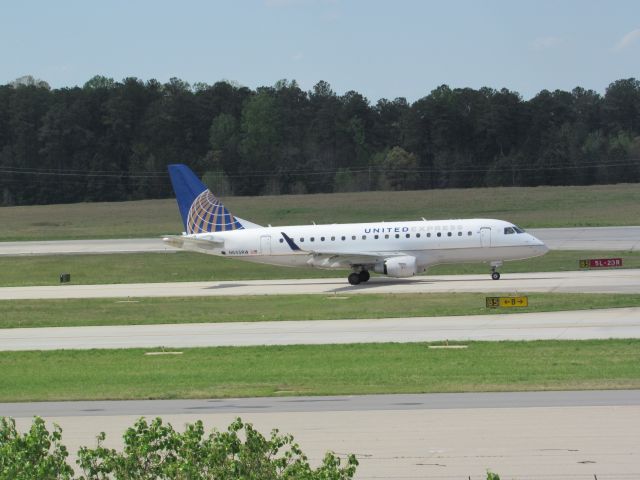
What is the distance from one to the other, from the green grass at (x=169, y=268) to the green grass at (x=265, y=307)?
533 inches

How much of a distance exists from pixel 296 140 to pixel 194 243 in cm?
10901

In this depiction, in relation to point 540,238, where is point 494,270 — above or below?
below

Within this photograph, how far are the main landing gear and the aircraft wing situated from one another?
7.63m

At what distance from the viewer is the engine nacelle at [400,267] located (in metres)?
52.3

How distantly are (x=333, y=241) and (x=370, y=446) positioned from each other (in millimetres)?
37434

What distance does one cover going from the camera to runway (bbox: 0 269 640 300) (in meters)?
46.9

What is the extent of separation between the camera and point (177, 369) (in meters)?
28.6

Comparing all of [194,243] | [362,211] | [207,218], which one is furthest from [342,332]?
[362,211]

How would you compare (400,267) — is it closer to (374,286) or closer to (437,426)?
(374,286)

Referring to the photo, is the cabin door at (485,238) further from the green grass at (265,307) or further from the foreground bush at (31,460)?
the foreground bush at (31,460)

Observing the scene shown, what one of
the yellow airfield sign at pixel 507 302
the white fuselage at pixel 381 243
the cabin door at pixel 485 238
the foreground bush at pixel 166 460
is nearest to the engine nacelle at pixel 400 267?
the white fuselage at pixel 381 243

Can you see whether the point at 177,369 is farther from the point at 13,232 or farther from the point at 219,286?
the point at 13,232

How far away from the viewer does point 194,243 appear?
184 ft

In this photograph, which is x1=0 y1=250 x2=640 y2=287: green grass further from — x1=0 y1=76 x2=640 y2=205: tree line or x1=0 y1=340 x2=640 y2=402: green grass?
x1=0 y1=76 x2=640 y2=205: tree line
